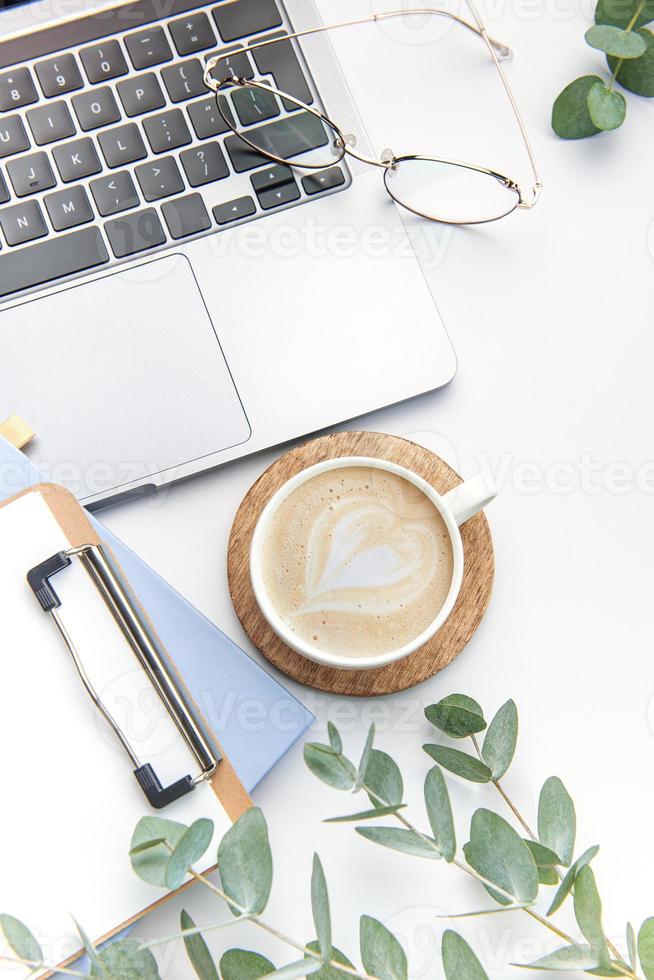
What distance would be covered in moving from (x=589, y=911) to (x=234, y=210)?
50cm

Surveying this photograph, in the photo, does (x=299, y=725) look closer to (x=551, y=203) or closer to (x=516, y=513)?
(x=516, y=513)

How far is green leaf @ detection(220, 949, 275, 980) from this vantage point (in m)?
0.50

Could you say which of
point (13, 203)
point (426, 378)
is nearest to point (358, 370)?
point (426, 378)

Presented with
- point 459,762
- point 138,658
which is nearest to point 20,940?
point 138,658

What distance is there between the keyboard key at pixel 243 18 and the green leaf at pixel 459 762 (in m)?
0.51

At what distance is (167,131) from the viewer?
1.86 ft

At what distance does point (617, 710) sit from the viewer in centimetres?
59

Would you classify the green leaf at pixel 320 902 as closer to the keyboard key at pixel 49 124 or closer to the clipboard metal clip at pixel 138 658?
the clipboard metal clip at pixel 138 658

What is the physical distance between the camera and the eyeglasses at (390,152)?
1.87 feet

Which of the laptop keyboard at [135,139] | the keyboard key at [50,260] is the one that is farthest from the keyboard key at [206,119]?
the keyboard key at [50,260]

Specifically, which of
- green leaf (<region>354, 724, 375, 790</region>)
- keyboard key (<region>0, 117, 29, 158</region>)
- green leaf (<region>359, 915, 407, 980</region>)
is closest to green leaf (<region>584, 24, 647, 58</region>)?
keyboard key (<region>0, 117, 29, 158</region>)

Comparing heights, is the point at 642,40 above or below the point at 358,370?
above

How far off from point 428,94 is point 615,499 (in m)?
0.34

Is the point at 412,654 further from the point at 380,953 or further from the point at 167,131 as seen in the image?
the point at 167,131
